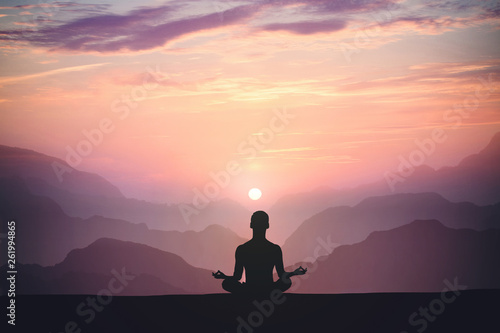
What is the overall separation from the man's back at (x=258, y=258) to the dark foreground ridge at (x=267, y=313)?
70cm

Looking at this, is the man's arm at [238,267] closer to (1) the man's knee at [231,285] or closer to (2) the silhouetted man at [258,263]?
(2) the silhouetted man at [258,263]

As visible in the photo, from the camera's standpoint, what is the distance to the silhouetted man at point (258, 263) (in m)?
8.84

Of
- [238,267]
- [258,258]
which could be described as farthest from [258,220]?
[238,267]

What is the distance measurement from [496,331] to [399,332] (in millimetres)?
1238

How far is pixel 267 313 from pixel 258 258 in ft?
4.49

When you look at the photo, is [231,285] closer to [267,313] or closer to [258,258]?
[258,258]

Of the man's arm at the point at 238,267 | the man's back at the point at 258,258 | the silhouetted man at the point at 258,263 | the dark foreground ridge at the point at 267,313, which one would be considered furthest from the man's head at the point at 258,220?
the dark foreground ridge at the point at 267,313

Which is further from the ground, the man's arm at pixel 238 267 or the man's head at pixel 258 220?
the man's head at pixel 258 220

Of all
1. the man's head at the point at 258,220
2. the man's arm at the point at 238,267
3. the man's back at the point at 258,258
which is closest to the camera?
the man's head at the point at 258,220

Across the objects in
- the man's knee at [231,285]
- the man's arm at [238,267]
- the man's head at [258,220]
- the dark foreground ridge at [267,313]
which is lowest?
the dark foreground ridge at [267,313]

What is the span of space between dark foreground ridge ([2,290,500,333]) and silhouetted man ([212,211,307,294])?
1.95 ft

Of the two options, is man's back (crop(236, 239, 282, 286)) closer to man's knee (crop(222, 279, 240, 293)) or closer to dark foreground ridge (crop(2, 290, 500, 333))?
man's knee (crop(222, 279, 240, 293))

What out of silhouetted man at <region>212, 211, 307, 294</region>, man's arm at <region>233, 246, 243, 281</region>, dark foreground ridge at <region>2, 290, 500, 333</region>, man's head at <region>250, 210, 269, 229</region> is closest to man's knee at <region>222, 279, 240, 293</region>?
silhouetted man at <region>212, 211, 307, 294</region>

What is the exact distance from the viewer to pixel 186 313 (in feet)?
25.4
